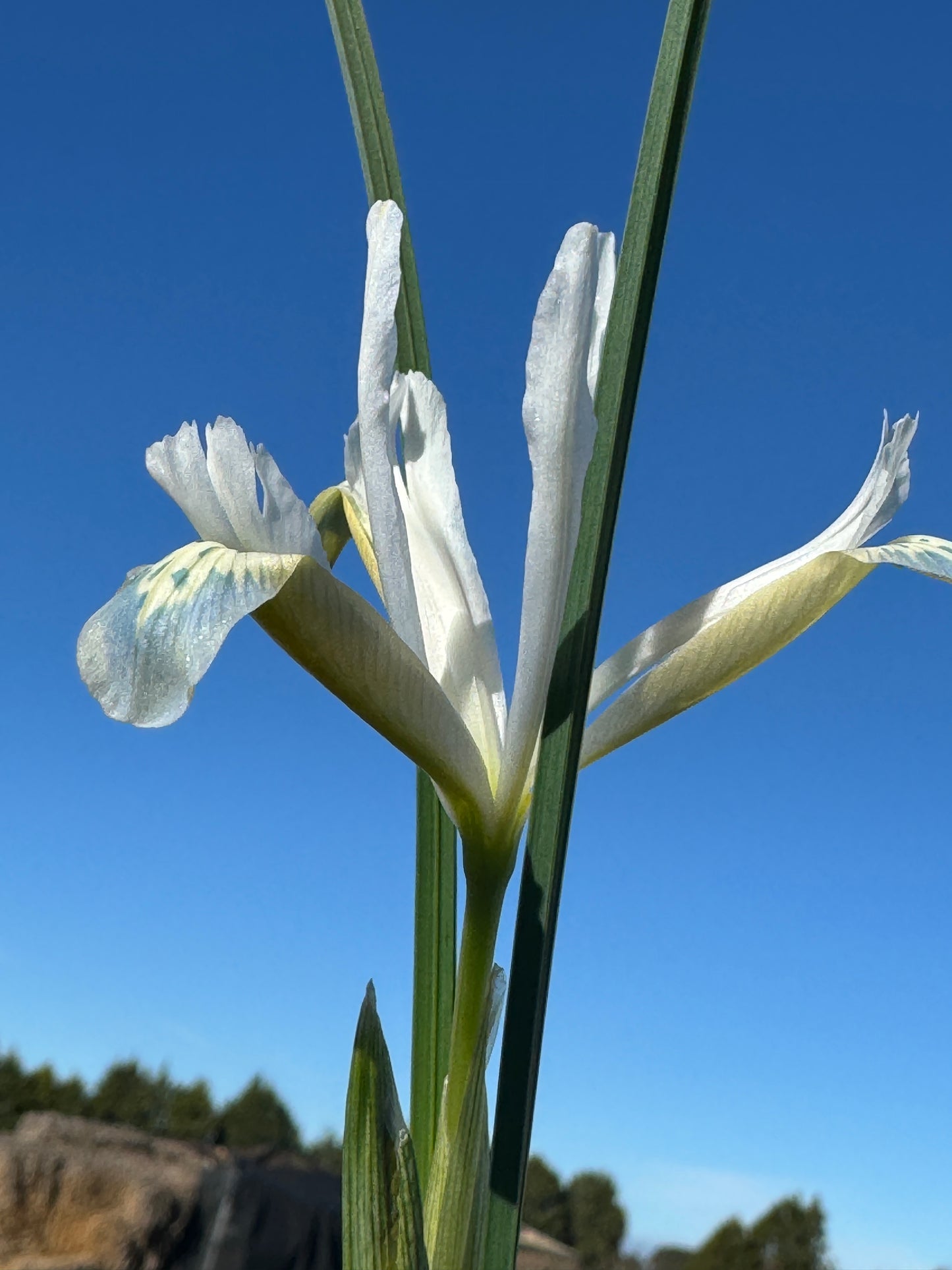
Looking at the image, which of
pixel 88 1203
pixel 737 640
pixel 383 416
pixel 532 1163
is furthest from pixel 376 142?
pixel 532 1163

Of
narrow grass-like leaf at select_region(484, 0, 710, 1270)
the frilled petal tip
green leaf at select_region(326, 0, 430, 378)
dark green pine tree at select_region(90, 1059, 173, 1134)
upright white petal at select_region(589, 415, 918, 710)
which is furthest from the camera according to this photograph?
dark green pine tree at select_region(90, 1059, 173, 1134)

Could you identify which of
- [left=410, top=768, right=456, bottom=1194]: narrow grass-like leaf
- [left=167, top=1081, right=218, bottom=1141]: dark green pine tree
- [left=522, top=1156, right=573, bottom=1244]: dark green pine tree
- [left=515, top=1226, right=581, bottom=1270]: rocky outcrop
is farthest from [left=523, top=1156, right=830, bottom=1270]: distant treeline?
[left=410, top=768, right=456, bottom=1194]: narrow grass-like leaf

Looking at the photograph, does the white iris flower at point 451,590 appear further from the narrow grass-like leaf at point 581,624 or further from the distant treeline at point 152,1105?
the distant treeline at point 152,1105

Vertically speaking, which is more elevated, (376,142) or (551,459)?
(376,142)

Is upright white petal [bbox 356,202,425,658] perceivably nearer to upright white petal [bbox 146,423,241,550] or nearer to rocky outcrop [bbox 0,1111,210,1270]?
upright white petal [bbox 146,423,241,550]

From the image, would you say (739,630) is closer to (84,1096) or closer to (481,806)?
(481,806)

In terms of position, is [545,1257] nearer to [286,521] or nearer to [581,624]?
[581,624]
